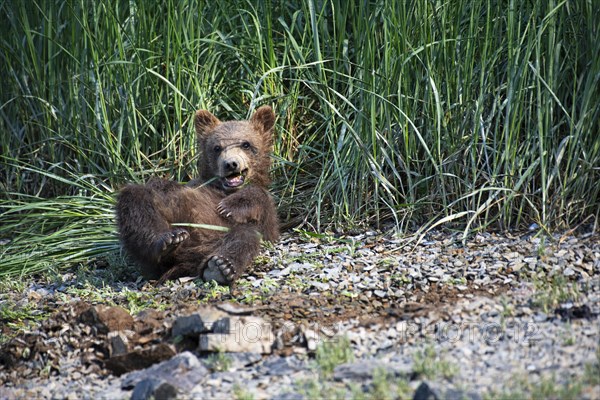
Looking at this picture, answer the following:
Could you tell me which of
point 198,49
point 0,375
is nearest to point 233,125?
point 198,49

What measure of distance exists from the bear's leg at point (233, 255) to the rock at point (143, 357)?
1.23 m

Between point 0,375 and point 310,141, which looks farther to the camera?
point 310,141

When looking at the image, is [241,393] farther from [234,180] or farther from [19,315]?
[234,180]

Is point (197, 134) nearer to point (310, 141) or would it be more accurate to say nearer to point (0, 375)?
point (310, 141)

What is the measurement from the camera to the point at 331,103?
6965mm

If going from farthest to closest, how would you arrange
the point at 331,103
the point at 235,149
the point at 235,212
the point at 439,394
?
the point at 331,103, the point at 235,149, the point at 235,212, the point at 439,394

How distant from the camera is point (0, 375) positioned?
454 centimetres

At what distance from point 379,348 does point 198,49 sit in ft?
13.0

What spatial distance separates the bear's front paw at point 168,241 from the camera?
222 inches

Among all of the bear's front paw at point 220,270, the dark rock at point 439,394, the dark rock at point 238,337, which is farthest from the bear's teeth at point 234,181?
the dark rock at point 439,394

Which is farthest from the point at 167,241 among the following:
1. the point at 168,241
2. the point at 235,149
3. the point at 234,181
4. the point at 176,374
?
the point at 176,374

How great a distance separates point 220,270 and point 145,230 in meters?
0.64

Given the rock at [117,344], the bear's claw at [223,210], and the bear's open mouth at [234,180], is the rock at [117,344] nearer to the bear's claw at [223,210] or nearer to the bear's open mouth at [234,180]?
the bear's claw at [223,210]

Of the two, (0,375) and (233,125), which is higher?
(233,125)
